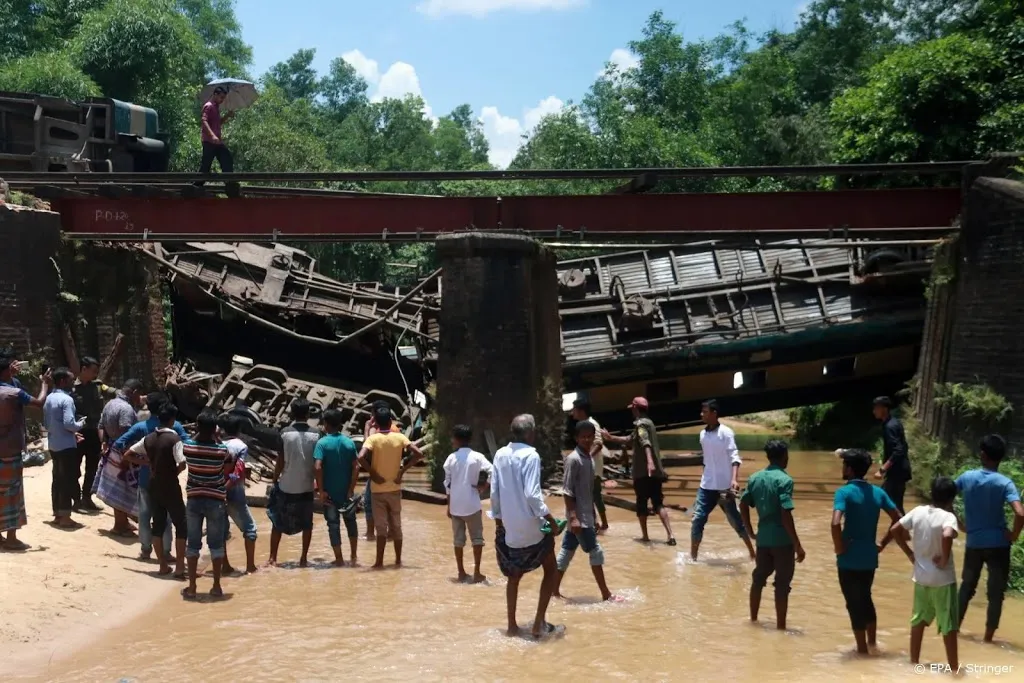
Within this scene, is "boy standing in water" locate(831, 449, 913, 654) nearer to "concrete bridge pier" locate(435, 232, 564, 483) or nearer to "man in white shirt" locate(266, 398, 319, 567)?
"man in white shirt" locate(266, 398, 319, 567)

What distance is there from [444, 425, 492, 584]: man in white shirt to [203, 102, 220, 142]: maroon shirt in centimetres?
727

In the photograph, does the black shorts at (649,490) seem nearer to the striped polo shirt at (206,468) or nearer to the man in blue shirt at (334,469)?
the man in blue shirt at (334,469)

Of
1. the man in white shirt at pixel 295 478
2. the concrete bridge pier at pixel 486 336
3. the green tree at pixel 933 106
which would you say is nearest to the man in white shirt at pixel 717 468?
the man in white shirt at pixel 295 478

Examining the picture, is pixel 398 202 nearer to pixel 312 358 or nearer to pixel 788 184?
pixel 312 358

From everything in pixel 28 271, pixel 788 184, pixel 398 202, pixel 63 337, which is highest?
pixel 788 184

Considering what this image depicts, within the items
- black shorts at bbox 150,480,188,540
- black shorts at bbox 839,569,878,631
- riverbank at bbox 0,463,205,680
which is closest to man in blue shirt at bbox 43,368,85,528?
riverbank at bbox 0,463,205,680

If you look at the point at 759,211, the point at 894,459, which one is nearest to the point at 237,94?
the point at 759,211

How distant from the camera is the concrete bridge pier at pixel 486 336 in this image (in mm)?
13227

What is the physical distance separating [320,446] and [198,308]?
9390 mm

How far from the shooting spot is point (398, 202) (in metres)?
14.1

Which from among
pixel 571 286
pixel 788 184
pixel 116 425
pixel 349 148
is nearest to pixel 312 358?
pixel 571 286

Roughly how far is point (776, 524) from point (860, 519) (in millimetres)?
857

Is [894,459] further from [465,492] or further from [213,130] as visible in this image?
[213,130]

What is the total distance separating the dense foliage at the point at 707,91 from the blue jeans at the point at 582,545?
11.8m
